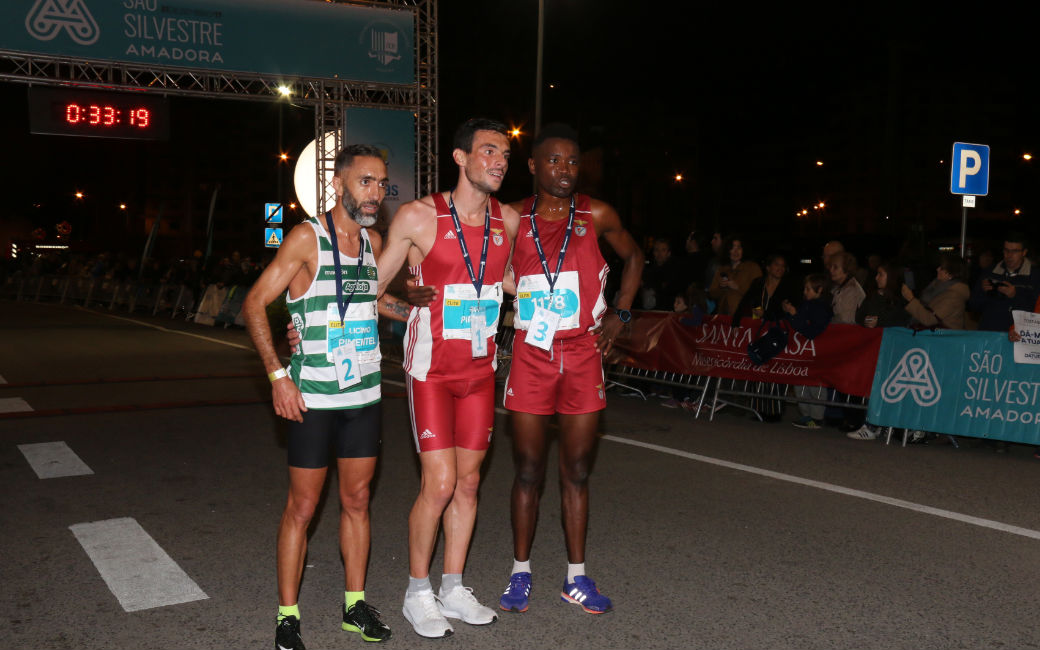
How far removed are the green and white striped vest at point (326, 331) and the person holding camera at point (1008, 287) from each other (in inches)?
296

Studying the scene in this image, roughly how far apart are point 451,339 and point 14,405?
8.50 m

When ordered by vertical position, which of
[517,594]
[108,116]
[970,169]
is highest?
[108,116]

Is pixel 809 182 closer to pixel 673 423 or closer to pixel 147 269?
pixel 147 269

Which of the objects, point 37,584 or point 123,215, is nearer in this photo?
point 37,584

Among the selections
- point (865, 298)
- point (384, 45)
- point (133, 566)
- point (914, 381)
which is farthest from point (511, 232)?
point (384, 45)

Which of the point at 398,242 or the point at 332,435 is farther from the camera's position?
the point at 398,242

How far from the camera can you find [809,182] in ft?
405

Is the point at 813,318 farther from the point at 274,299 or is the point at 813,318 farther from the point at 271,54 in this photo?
the point at 271,54

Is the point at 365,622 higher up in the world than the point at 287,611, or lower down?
lower down

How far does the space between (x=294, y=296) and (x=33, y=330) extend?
1959cm

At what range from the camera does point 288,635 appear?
3842mm

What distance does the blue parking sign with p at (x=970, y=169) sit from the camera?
1263 cm

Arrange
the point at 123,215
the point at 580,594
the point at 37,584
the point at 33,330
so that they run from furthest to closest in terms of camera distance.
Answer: the point at 123,215 → the point at 33,330 → the point at 37,584 → the point at 580,594

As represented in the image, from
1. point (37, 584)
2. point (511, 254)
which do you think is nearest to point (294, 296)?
point (511, 254)
